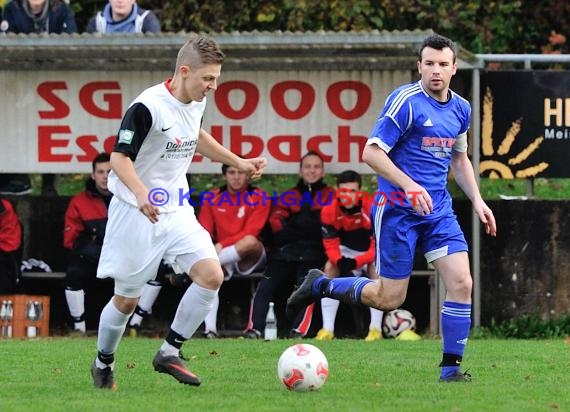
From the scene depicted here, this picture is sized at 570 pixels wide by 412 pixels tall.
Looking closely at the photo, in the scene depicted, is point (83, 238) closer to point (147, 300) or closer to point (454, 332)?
point (147, 300)

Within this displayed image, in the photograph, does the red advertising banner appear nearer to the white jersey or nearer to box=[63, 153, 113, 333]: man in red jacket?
box=[63, 153, 113, 333]: man in red jacket

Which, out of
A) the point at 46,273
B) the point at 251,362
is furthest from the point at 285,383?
the point at 46,273

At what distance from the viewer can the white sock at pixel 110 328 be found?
8.63m

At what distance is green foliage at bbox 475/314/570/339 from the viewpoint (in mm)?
14141

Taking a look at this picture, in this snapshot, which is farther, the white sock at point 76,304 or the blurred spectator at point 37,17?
the blurred spectator at point 37,17

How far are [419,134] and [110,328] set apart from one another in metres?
2.40

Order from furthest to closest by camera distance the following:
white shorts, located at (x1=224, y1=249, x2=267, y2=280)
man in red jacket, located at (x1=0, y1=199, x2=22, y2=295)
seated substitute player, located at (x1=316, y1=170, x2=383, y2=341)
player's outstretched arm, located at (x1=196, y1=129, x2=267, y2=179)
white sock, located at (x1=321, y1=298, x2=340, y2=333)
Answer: man in red jacket, located at (x1=0, y1=199, x2=22, y2=295) → white shorts, located at (x1=224, y1=249, x2=267, y2=280) → white sock, located at (x1=321, y1=298, x2=340, y2=333) → seated substitute player, located at (x1=316, y1=170, x2=383, y2=341) → player's outstretched arm, located at (x1=196, y1=129, x2=267, y2=179)

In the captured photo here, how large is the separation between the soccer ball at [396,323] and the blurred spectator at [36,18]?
4720 millimetres

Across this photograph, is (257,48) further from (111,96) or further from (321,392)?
(321,392)

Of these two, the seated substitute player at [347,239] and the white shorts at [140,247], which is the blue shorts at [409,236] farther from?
the seated substitute player at [347,239]

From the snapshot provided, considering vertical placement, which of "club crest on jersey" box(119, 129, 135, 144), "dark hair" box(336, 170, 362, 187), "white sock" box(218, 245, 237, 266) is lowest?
"white sock" box(218, 245, 237, 266)

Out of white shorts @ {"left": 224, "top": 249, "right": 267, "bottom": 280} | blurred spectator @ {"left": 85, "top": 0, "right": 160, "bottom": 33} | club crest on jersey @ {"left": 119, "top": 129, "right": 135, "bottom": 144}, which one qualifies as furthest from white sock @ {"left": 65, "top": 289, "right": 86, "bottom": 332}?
club crest on jersey @ {"left": 119, "top": 129, "right": 135, "bottom": 144}

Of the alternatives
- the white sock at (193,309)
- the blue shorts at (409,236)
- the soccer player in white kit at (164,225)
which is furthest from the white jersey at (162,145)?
the blue shorts at (409,236)

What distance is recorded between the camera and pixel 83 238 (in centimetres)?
1484
